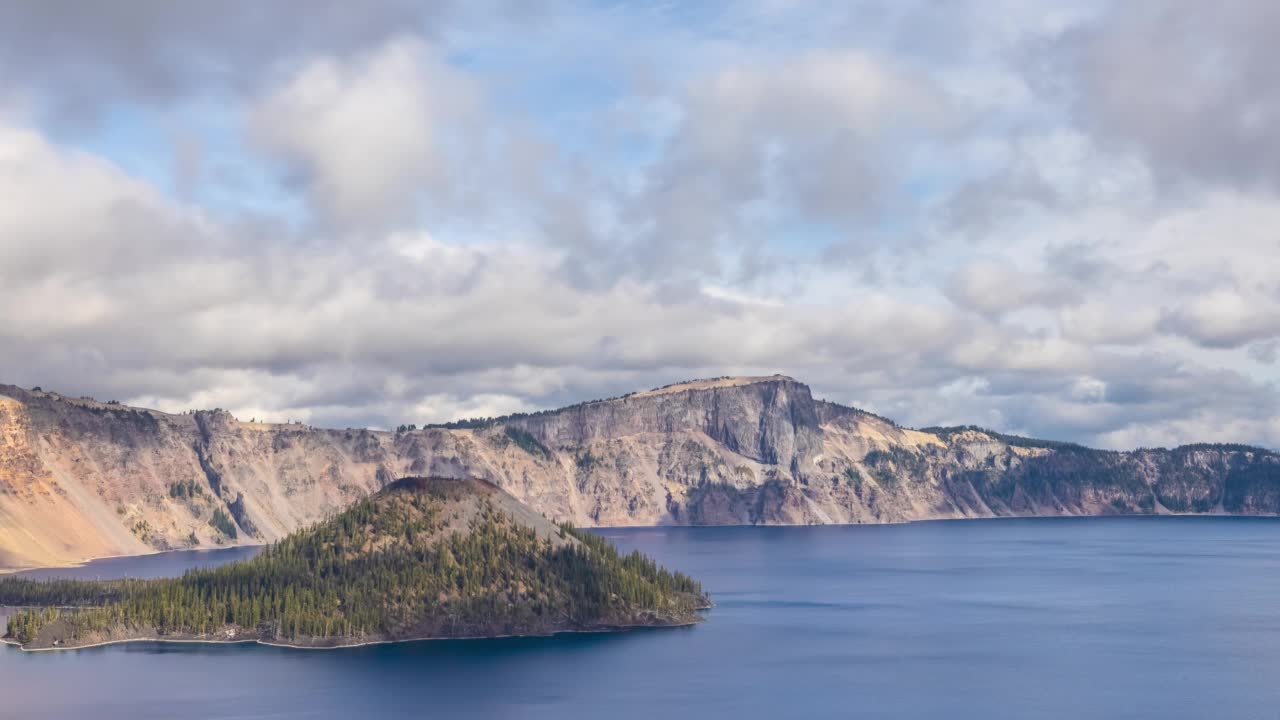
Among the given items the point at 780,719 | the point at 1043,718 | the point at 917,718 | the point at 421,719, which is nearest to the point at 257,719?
the point at 421,719

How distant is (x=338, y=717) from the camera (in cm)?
19838

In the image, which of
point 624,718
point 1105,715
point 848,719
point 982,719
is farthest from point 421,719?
point 1105,715

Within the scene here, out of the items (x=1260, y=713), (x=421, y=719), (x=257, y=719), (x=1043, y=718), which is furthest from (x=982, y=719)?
(x=257, y=719)

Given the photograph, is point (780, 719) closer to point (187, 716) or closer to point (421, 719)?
point (421, 719)

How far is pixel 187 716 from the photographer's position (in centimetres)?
19788

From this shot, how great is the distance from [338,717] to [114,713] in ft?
107

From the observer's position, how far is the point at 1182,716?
199 m

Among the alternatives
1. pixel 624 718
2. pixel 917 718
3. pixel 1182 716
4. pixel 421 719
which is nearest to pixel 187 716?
pixel 421 719

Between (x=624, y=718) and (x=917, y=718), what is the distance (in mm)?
42308

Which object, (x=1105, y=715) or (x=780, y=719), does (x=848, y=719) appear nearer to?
(x=780, y=719)

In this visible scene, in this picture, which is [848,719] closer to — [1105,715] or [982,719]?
[982,719]

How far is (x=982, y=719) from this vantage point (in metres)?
197

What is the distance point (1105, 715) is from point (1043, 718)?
30.8 feet

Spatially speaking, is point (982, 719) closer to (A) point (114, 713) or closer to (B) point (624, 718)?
(B) point (624, 718)
